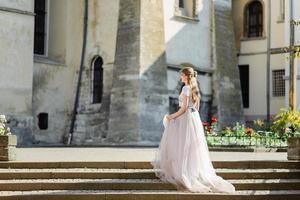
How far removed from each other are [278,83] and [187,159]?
23.3 m

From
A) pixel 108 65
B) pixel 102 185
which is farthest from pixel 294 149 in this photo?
pixel 108 65

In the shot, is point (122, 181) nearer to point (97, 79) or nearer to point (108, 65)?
point (108, 65)

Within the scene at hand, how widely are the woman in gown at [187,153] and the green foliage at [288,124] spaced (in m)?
9.68

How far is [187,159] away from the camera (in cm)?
1308

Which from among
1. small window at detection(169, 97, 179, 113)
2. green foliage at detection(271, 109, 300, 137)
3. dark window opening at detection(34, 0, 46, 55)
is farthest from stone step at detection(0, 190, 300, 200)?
dark window opening at detection(34, 0, 46, 55)

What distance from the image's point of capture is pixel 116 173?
1387 cm

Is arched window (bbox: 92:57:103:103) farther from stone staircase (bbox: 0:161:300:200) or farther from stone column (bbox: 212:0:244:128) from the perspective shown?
stone staircase (bbox: 0:161:300:200)

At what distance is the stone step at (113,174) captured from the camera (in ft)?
45.5

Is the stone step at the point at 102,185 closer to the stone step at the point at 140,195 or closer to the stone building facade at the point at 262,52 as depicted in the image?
the stone step at the point at 140,195

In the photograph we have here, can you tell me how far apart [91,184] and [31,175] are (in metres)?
1.47

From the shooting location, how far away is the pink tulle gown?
12.9m

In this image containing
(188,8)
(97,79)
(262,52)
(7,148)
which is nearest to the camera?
(7,148)

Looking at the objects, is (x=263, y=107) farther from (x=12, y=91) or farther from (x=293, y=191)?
(x=293, y=191)

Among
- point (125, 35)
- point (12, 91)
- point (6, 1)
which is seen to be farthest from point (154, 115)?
point (6, 1)
